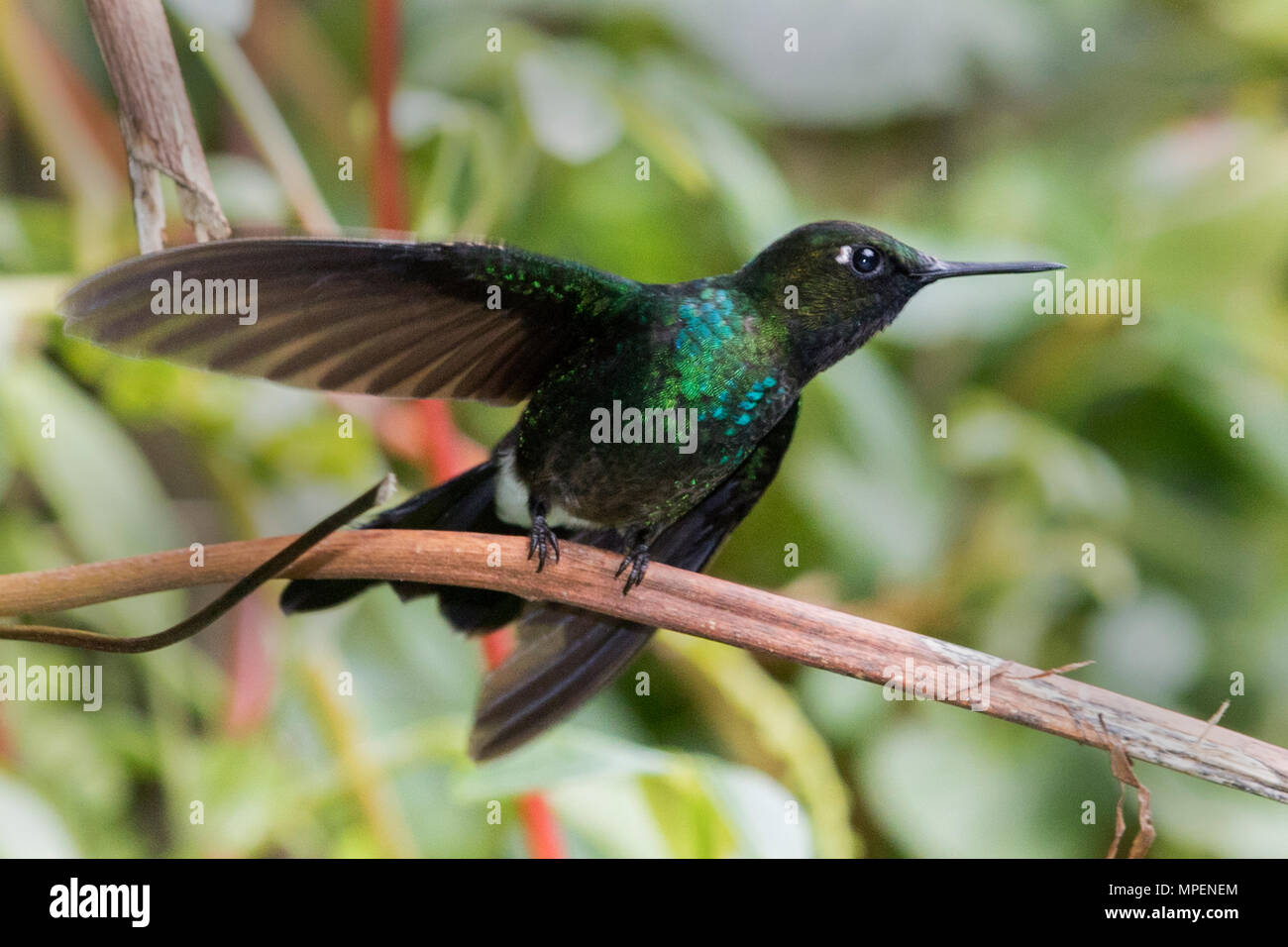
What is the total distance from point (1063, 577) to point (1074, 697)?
1.41 meters

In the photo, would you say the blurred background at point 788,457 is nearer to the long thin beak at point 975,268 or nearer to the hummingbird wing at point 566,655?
the hummingbird wing at point 566,655

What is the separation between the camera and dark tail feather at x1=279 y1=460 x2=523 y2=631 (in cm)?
136

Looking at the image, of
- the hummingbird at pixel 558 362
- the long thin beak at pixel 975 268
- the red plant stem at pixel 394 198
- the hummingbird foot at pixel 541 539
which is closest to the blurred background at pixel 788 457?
the red plant stem at pixel 394 198

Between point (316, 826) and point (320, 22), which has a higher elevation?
point (320, 22)

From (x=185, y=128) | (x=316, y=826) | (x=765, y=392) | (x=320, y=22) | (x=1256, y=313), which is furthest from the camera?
(x=320, y=22)

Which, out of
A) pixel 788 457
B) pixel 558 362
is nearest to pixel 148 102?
pixel 558 362

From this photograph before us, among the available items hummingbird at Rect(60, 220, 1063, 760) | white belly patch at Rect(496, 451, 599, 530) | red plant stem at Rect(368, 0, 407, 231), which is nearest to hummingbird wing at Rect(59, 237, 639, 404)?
hummingbird at Rect(60, 220, 1063, 760)

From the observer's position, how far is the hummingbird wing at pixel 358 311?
0.96 meters

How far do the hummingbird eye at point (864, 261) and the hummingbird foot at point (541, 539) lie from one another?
0.44 metres

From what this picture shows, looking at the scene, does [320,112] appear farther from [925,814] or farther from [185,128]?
[925,814]

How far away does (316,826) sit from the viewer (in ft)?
6.15

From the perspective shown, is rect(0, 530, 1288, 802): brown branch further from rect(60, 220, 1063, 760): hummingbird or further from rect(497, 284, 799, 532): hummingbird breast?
rect(497, 284, 799, 532): hummingbird breast

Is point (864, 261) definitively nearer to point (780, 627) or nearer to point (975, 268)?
point (975, 268)
